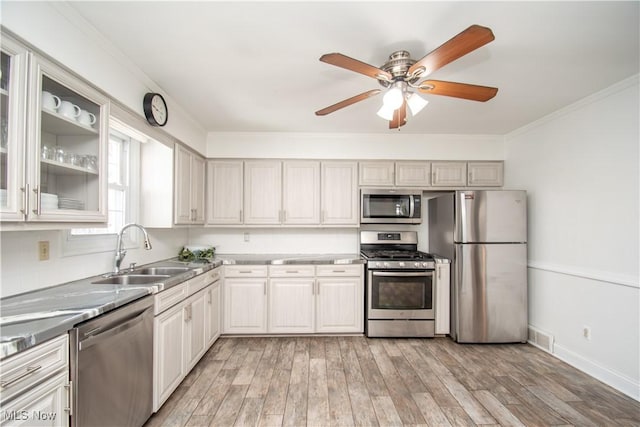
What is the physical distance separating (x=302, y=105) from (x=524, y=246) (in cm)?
287

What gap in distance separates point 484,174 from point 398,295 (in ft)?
6.43

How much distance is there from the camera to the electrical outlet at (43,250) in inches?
66.4

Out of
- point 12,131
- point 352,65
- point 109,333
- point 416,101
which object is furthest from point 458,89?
point 109,333

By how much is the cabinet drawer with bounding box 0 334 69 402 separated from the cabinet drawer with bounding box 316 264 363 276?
2.35m

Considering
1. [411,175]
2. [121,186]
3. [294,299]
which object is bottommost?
[294,299]

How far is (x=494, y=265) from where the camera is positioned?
123 inches

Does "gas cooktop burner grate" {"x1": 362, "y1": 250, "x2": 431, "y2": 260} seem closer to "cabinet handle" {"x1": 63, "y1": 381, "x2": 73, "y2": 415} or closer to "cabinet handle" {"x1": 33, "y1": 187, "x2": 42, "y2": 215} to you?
"cabinet handle" {"x1": 63, "y1": 381, "x2": 73, "y2": 415}

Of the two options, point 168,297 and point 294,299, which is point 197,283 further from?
point 294,299

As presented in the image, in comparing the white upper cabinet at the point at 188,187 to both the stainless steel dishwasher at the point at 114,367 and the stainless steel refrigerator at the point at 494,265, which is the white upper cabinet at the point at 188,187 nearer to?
the stainless steel dishwasher at the point at 114,367

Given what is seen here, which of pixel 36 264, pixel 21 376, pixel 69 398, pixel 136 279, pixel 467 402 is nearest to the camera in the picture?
pixel 21 376

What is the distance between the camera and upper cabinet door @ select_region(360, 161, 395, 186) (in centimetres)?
361

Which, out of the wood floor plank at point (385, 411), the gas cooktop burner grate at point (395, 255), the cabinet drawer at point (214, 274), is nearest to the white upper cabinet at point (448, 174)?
the gas cooktop burner grate at point (395, 255)

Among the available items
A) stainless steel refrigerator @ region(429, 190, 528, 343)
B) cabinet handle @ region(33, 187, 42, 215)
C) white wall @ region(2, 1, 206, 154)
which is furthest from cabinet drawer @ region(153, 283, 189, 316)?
stainless steel refrigerator @ region(429, 190, 528, 343)

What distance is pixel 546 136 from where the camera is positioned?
3037mm
